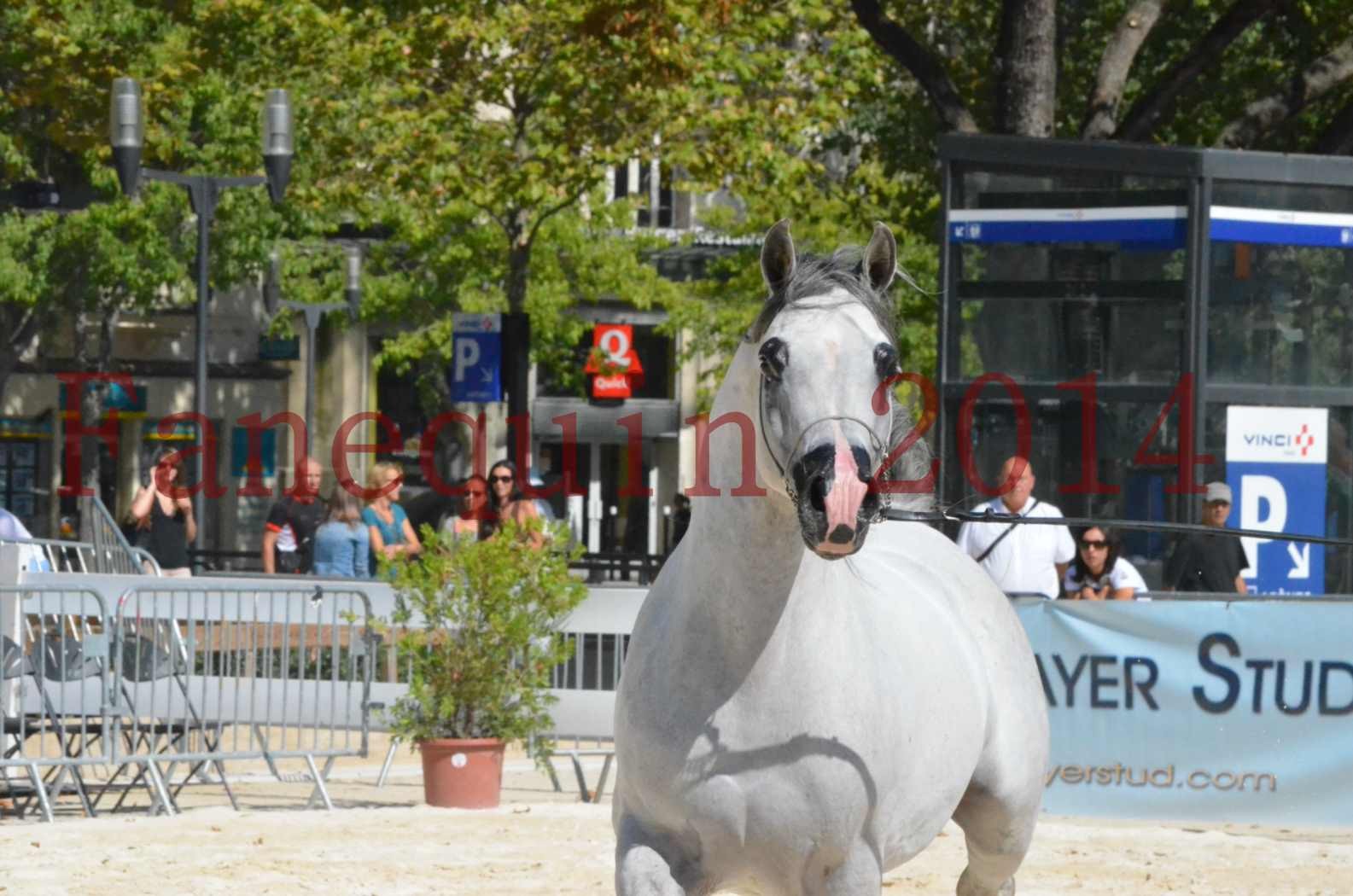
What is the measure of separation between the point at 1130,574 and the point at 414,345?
2558 centimetres

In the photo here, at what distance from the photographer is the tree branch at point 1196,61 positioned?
1709cm

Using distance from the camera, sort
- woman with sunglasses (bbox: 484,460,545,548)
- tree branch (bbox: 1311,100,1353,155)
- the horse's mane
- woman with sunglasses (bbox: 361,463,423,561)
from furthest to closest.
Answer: tree branch (bbox: 1311,100,1353,155), woman with sunglasses (bbox: 361,463,423,561), woman with sunglasses (bbox: 484,460,545,548), the horse's mane

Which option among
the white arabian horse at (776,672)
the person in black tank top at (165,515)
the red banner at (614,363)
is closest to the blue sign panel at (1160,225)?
the person in black tank top at (165,515)

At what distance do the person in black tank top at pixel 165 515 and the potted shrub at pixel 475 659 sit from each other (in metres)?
5.19

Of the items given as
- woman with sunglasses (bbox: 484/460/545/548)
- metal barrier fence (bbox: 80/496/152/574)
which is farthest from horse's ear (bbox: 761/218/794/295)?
metal barrier fence (bbox: 80/496/152/574)

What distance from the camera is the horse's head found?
13.3ft

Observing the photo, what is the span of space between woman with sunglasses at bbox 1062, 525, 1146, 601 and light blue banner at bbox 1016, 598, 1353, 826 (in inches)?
35.9

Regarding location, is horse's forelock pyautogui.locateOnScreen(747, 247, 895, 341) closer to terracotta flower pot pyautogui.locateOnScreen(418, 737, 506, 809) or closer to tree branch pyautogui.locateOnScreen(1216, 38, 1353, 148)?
terracotta flower pot pyautogui.locateOnScreen(418, 737, 506, 809)

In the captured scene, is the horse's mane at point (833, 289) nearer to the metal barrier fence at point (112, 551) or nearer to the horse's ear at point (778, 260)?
the horse's ear at point (778, 260)

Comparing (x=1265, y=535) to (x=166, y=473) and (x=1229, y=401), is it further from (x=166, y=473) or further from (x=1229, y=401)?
(x=166, y=473)

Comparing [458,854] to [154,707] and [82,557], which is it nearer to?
[154,707]

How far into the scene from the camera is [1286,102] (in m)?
17.7

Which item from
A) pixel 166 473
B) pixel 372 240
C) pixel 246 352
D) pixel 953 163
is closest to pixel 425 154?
pixel 166 473

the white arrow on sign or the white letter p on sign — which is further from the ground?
the white letter p on sign
